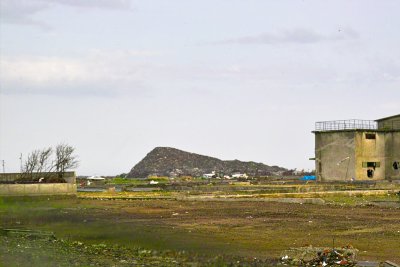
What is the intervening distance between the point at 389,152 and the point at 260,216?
47.0 m

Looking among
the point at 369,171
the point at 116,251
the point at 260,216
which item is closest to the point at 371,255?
the point at 116,251

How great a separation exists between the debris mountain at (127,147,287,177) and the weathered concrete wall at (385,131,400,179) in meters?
92.4

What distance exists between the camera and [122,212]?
36.0m

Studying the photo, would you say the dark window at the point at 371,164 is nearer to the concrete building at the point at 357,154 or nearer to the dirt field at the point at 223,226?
the concrete building at the point at 357,154

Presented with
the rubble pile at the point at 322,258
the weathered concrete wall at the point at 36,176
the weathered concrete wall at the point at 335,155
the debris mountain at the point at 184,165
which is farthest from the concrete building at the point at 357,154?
the debris mountain at the point at 184,165

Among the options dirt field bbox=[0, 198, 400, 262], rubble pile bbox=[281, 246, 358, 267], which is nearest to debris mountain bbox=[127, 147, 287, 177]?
dirt field bbox=[0, 198, 400, 262]

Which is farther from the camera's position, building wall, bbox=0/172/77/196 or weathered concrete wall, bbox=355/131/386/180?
weathered concrete wall, bbox=355/131/386/180

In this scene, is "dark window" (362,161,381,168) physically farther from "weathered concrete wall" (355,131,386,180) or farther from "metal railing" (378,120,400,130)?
"metal railing" (378,120,400,130)

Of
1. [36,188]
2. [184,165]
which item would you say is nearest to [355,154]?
[36,188]

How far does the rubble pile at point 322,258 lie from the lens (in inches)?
669

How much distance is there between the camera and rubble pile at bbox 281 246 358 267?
17.0 meters

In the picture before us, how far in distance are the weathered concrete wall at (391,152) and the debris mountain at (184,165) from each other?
9238cm

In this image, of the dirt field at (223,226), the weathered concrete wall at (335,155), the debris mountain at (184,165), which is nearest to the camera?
the dirt field at (223,226)

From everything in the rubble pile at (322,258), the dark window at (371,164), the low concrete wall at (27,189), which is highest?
the dark window at (371,164)
